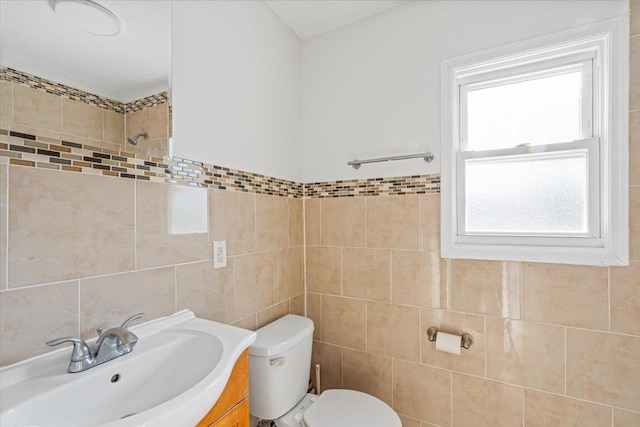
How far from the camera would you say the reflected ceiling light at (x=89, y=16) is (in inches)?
35.0

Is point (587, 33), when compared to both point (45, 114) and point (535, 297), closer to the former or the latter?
point (535, 297)

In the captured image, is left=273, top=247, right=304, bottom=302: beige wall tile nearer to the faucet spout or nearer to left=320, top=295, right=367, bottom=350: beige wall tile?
left=320, top=295, right=367, bottom=350: beige wall tile

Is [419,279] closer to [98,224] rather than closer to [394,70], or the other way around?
[394,70]

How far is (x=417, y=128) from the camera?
1595mm

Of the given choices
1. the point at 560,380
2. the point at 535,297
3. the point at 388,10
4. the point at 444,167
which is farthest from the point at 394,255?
the point at 388,10

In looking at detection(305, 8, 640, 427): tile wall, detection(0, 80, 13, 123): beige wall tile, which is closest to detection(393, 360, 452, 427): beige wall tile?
detection(305, 8, 640, 427): tile wall

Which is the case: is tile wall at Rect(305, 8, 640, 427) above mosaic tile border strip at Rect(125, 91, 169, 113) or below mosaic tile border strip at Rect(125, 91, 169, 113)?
below

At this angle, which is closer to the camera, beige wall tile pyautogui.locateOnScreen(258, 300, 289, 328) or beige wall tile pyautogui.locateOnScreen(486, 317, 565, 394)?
beige wall tile pyautogui.locateOnScreen(486, 317, 565, 394)

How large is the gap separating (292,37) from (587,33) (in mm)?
1509

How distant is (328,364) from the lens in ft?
5.98

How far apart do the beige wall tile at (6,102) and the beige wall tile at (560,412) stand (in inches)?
84.9

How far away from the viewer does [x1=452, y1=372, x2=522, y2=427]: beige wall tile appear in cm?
138

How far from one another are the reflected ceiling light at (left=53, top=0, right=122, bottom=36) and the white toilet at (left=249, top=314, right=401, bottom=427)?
4.33 feet

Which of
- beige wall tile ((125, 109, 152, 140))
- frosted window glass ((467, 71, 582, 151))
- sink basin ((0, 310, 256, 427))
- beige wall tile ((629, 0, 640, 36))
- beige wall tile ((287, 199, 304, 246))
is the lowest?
sink basin ((0, 310, 256, 427))
